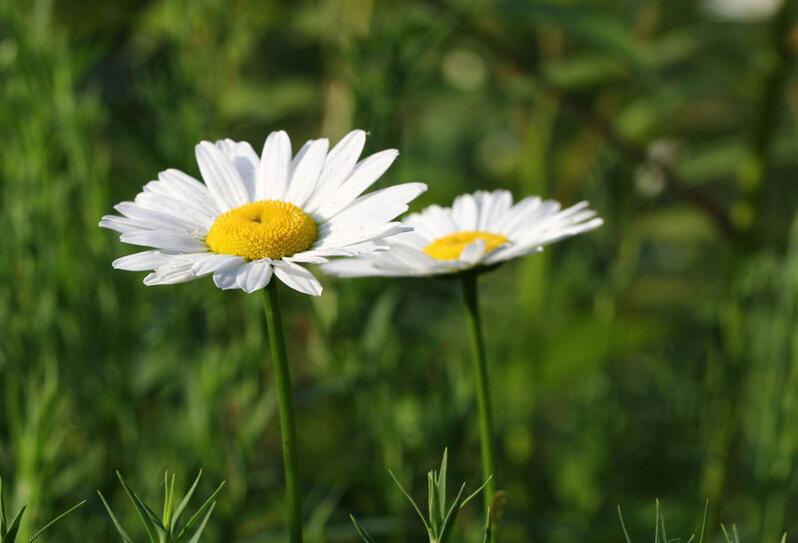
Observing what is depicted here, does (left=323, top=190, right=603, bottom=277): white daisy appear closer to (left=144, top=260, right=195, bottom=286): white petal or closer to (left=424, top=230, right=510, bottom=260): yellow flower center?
(left=424, top=230, right=510, bottom=260): yellow flower center

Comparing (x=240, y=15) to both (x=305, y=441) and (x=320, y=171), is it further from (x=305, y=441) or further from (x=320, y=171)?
(x=320, y=171)

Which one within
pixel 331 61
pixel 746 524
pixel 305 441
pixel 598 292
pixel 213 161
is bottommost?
pixel 746 524

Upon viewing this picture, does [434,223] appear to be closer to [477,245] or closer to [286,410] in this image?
[477,245]

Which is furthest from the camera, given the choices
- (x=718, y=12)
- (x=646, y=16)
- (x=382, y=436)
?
(x=718, y=12)

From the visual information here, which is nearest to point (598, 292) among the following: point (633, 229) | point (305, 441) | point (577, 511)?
point (633, 229)

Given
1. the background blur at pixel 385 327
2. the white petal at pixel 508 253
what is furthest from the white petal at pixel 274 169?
the background blur at pixel 385 327

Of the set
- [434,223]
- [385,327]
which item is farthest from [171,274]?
[385,327]

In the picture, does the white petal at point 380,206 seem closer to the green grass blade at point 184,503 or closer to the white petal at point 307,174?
the white petal at point 307,174

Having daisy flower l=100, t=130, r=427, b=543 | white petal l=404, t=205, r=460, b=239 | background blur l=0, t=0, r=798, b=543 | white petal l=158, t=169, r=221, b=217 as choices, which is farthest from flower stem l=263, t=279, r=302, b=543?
background blur l=0, t=0, r=798, b=543
